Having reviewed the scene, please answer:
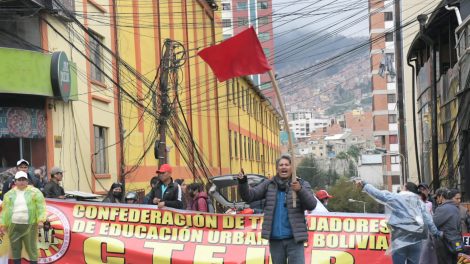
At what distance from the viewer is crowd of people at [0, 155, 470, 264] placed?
7891mm

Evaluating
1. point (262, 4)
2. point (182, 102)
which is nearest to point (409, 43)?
point (182, 102)

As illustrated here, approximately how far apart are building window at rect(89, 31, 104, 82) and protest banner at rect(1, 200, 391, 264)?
36.4 feet

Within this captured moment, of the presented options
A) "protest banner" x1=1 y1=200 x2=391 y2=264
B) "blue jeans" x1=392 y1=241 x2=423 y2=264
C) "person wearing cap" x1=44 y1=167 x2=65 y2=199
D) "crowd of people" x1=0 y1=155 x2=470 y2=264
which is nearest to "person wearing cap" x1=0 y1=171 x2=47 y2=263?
"crowd of people" x1=0 y1=155 x2=470 y2=264

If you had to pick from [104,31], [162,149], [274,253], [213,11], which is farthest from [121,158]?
[213,11]

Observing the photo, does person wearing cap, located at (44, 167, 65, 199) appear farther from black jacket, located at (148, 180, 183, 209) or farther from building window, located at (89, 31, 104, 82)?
building window, located at (89, 31, 104, 82)

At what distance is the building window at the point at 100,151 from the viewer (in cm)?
2219

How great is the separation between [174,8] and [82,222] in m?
25.5

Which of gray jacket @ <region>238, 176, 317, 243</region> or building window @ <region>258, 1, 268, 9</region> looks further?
building window @ <region>258, 1, 268, 9</region>

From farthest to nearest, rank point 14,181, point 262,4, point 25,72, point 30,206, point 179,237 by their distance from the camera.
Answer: point 262,4 < point 25,72 < point 14,181 < point 179,237 < point 30,206

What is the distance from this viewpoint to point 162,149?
22797 millimetres

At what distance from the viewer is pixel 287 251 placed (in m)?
7.93

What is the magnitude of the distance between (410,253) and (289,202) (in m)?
2.64

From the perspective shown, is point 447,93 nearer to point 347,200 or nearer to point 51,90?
point 51,90

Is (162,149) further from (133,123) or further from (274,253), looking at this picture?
(274,253)
